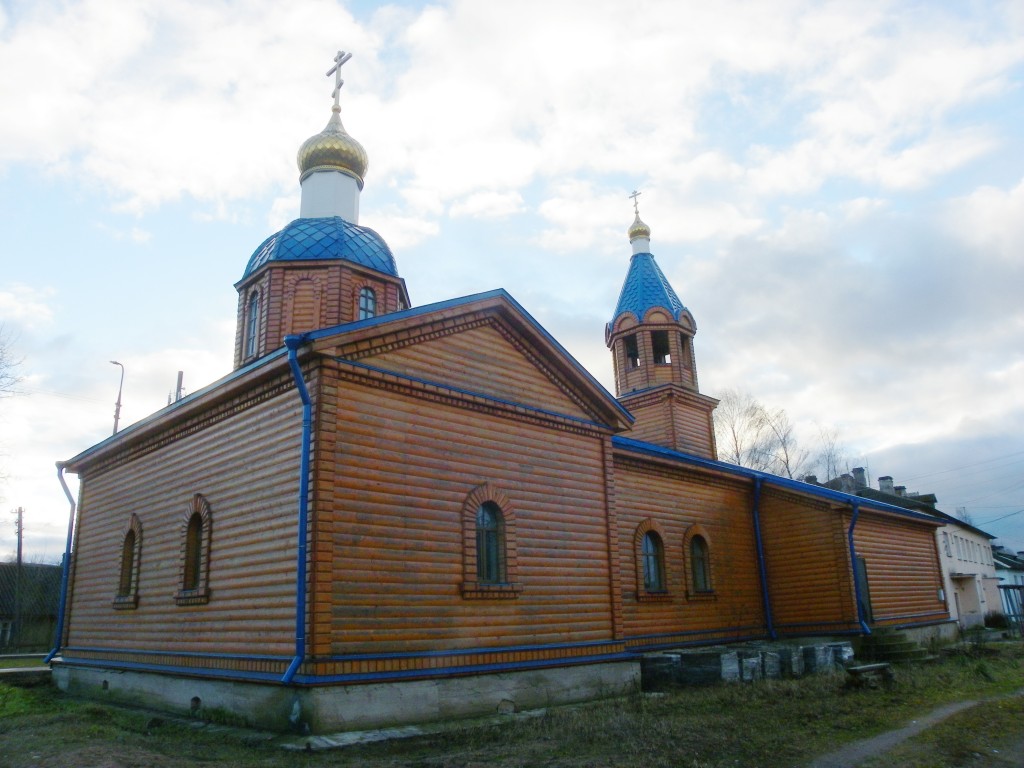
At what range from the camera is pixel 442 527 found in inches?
469

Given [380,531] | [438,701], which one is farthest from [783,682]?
[380,531]

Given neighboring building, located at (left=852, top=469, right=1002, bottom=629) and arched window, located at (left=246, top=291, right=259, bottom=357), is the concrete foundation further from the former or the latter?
neighboring building, located at (left=852, top=469, right=1002, bottom=629)

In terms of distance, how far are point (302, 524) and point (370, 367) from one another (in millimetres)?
2467

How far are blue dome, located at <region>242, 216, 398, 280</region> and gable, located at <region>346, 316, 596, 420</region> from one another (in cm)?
447

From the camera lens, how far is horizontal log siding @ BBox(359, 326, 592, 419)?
12.4 meters

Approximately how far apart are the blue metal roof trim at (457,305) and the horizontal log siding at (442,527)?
31.0 inches

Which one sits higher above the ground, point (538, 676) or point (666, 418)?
point (666, 418)

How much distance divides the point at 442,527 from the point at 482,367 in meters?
2.93

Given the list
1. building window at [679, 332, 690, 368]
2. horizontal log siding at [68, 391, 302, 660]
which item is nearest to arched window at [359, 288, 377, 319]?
horizontal log siding at [68, 391, 302, 660]

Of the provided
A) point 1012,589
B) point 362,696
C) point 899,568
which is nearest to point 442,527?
point 362,696

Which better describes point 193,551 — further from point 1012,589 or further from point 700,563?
point 1012,589

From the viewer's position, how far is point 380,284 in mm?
17125

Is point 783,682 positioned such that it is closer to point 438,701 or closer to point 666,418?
point 438,701

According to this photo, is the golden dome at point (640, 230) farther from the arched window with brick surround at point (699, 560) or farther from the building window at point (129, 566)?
the building window at point (129, 566)
